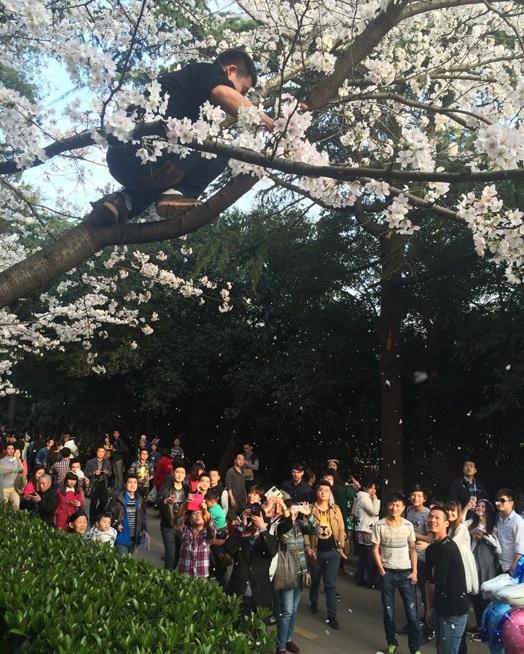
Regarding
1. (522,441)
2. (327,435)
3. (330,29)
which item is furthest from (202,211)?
(327,435)

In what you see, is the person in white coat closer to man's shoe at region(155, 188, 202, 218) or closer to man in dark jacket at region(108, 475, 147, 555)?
man in dark jacket at region(108, 475, 147, 555)

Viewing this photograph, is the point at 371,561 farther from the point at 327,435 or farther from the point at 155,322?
the point at 155,322

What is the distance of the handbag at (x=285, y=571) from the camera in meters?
7.08

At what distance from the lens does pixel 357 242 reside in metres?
14.1

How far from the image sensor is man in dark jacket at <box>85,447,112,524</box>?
10636 mm

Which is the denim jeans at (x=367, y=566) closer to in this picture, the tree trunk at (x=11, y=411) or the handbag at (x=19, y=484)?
the handbag at (x=19, y=484)

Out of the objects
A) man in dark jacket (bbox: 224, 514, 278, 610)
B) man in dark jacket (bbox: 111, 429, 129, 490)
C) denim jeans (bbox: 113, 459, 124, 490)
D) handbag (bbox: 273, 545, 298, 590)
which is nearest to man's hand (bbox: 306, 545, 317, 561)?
handbag (bbox: 273, 545, 298, 590)

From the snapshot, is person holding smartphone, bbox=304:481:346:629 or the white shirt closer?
the white shirt

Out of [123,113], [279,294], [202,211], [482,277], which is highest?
[279,294]

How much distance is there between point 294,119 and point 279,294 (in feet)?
52.0

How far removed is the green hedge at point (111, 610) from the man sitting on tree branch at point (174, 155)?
8.06 feet

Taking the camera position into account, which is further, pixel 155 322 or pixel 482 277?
pixel 155 322

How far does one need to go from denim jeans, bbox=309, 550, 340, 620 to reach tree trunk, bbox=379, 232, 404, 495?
4.38m

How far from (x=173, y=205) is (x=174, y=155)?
1.17 ft
